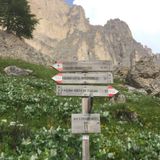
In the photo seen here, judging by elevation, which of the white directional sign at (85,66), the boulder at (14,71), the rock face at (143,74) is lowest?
the white directional sign at (85,66)

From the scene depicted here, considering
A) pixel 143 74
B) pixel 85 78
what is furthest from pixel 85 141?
pixel 143 74

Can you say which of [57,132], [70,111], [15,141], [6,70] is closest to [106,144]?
[57,132]

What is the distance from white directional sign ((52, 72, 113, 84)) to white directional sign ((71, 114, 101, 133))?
1.01 m

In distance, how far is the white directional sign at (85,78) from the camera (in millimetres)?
13359

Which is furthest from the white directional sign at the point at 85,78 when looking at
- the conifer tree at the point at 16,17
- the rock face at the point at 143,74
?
the conifer tree at the point at 16,17

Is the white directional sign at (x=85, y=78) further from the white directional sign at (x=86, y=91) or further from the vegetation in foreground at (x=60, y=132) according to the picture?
the vegetation in foreground at (x=60, y=132)

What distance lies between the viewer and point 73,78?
1350 centimetres

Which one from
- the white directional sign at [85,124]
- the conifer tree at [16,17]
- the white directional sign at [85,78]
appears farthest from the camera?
the conifer tree at [16,17]

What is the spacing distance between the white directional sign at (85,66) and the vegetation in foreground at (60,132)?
243cm

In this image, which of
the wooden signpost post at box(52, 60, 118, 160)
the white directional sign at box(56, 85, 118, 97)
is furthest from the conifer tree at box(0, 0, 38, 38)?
the white directional sign at box(56, 85, 118, 97)

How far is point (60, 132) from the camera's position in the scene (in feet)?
53.5

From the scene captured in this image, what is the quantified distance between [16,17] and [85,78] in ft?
183

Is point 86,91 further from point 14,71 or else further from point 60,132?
point 14,71

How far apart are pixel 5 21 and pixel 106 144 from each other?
54.6 meters
